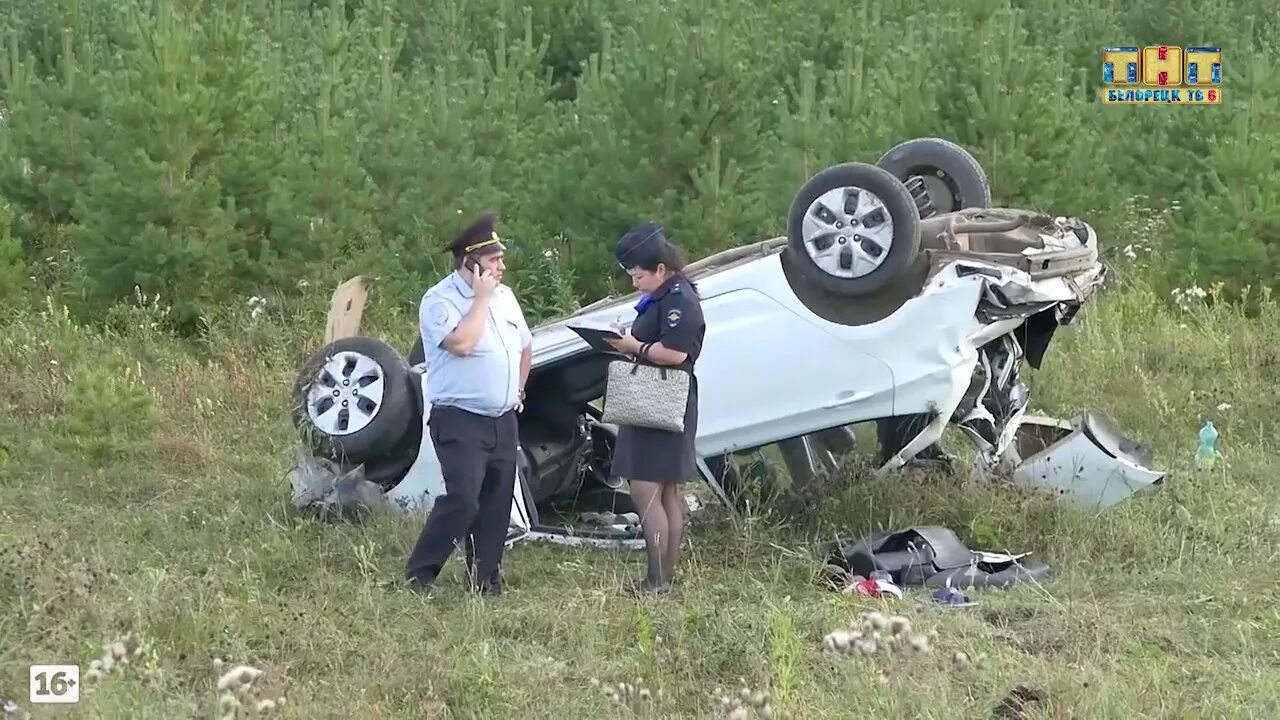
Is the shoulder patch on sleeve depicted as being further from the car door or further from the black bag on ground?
the black bag on ground

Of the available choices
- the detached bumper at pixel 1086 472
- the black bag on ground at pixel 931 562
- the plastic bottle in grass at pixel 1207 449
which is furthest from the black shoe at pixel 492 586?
the plastic bottle in grass at pixel 1207 449

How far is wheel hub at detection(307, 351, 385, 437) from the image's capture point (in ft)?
23.0

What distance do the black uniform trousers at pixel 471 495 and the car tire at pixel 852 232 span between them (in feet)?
4.79

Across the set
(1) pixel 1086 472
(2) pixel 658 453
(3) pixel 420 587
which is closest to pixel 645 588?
Answer: (2) pixel 658 453

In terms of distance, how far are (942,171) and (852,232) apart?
144 cm

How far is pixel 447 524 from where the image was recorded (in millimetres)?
6219

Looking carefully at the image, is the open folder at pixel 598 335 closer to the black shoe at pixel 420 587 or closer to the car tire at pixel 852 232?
the car tire at pixel 852 232

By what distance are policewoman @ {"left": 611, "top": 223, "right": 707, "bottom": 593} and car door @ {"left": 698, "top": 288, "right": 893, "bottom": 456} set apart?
0.46 metres

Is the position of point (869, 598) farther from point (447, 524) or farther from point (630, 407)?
point (447, 524)

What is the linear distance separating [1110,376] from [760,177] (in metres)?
3.28

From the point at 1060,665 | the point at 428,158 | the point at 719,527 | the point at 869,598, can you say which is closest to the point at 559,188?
the point at 428,158

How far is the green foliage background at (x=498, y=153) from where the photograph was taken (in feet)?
40.0

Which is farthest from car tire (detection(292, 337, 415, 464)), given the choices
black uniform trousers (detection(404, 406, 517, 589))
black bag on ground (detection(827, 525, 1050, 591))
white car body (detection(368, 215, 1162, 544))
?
black bag on ground (detection(827, 525, 1050, 591))

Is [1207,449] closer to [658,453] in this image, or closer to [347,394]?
[658,453]
